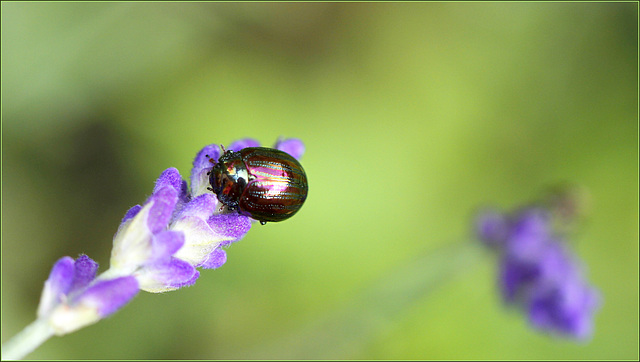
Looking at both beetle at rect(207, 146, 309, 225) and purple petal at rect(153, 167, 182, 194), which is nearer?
purple petal at rect(153, 167, 182, 194)

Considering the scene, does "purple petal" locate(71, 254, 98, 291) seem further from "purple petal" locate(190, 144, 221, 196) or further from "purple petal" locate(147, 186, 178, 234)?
"purple petal" locate(190, 144, 221, 196)

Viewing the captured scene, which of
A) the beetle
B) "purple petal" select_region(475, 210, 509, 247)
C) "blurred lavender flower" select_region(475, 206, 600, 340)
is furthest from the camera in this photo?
"purple petal" select_region(475, 210, 509, 247)

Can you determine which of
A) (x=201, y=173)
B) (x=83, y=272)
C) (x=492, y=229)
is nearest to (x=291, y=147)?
(x=201, y=173)

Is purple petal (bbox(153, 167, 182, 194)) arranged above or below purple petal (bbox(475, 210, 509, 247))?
below

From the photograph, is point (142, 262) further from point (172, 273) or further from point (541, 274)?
point (541, 274)

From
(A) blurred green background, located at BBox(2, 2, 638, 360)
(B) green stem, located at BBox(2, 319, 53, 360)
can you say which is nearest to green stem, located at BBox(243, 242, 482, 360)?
(A) blurred green background, located at BBox(2, 2, 638, 360)

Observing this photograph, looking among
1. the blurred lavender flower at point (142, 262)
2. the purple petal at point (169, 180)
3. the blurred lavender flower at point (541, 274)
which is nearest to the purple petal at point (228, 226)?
the blurred lavender flower at point (142, 262)

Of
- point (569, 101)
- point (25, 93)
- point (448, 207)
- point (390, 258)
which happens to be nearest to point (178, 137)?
point (25, 93)
